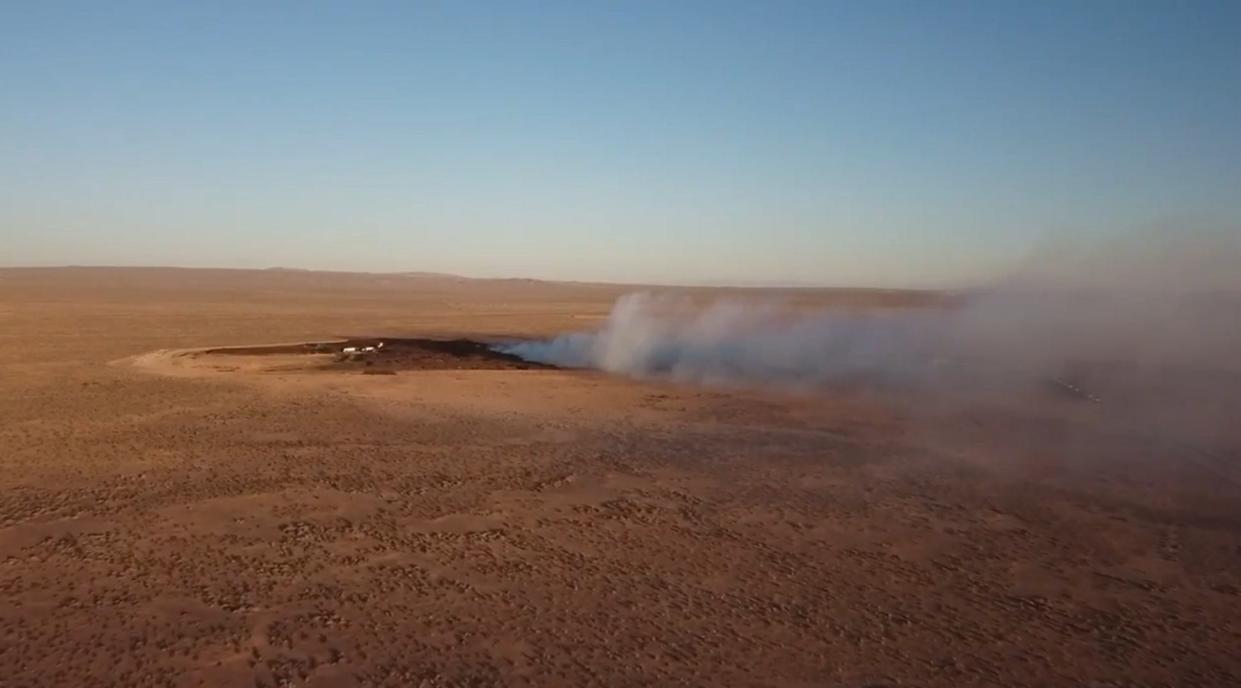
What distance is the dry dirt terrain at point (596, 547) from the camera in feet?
27.1

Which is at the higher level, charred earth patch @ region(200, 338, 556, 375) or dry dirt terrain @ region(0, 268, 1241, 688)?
charred earth patch @ region(200, 338, 556, 375)

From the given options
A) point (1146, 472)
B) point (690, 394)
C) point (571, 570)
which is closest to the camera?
point (571, 570)

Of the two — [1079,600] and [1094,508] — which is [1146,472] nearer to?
[1094,508]

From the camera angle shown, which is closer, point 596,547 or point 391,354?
point 596,547

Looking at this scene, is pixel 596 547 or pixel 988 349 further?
pixel 988 349

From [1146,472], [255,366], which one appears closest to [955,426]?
[1146,472]

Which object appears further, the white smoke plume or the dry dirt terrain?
the white smoke plume

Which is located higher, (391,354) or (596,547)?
(391,354)

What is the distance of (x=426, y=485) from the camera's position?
46.0 feet

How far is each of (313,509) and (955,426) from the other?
14.8 meters

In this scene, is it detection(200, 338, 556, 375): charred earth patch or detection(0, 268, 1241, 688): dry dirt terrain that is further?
detection(200, 338, 556, 375): charred earth patch

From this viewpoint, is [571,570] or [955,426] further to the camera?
[955,426]

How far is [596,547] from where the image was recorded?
11289 millimetres

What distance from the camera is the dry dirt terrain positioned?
27.1 feet
